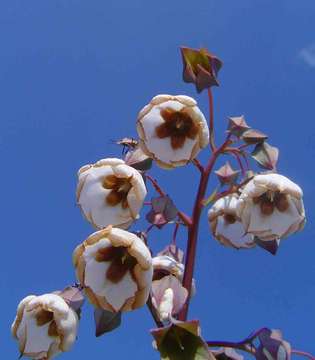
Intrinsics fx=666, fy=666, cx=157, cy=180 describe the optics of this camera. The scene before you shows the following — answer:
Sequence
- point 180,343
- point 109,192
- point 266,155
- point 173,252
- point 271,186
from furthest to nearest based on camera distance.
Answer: point 173,252 → point 266,155 → point 109,192 → point 271,186 → point 180,343

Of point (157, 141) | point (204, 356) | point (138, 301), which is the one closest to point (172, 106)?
point (157, 141)

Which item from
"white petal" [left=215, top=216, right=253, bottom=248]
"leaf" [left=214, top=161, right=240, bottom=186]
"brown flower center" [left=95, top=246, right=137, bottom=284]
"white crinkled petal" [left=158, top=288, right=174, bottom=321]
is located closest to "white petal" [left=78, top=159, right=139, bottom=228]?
"brown flower center" [left=95, top=246, right=137, bottom=284]

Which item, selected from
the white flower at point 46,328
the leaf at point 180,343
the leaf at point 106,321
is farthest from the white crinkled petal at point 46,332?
the leaf at point 180,343

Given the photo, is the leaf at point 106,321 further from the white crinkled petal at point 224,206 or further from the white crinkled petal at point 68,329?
the white crinkled petal at point 224,206

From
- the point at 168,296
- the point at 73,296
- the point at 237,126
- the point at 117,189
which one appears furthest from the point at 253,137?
the point at 73,296

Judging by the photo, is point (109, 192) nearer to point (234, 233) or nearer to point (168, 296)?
point (168, 296)

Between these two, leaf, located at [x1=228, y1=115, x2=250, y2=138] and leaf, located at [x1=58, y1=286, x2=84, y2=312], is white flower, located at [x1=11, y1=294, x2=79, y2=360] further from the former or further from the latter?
leaf, located at [x1=228, y1=115, x2=250, y2=138]

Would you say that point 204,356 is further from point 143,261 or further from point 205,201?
point 205,201
